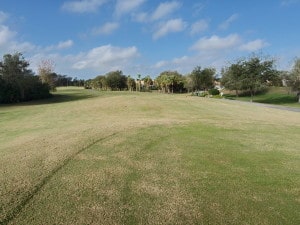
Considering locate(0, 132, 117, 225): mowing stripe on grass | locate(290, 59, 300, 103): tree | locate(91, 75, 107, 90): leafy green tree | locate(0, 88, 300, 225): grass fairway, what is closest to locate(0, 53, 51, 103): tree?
locate(0, 88, 300, 225): grass fairway

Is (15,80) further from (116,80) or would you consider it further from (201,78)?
(116,80)

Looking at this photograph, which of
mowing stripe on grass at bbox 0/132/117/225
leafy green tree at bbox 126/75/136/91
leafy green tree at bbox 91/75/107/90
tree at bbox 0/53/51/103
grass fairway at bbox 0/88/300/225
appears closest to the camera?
mowing stripe on grass at bbox 0/132/117/225

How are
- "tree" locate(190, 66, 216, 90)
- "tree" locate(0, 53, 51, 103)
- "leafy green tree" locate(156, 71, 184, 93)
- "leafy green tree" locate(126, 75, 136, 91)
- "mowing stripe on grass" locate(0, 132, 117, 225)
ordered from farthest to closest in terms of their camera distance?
"leafy green tree" locate(126, 75, 136, 91) < "leafy green tree" locate(156, 71, 184, 93) < "tree" locate(190, 66, 216, 90) < "tree" locate(0, 53, 51, 103) < "mowing stripe on grass" locate(0, 132, 117, 225)

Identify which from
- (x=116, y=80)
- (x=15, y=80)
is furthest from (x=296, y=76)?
(x=116, y=80)

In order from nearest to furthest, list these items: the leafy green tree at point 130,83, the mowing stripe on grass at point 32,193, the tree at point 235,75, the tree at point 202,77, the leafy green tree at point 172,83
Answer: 1. the mowing stripe on grass at point 32,193
2. the tree at point 235,75
3. the tree at point 202,77
4. the leafy green tree at point 172,83
5. the leafy green tree at point 130,83

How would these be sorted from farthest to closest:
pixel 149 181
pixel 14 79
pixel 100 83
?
pixel 100 83, pixel 14 79, pixel 149 181

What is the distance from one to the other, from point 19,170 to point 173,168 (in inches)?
161

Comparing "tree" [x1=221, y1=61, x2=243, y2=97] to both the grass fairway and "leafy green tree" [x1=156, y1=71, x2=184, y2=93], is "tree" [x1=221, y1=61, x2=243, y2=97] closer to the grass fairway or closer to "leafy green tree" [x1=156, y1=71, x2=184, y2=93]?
"leafy green tree" [x1=156, y1=71, x2=184, y2=93]

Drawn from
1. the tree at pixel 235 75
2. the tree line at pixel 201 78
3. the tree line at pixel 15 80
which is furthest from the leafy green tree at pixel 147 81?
the tree line at pixel 15 80

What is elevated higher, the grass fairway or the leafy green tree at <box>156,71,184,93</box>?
the leafy green tree at <box>156,71,184,93</box>

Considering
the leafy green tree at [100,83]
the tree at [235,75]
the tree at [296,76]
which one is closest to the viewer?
the tree at [296,76]

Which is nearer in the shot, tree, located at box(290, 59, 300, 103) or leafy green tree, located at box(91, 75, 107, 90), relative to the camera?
tree, located at box(290, 59, 300, 103)

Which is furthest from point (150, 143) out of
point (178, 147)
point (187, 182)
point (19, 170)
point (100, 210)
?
point (100, 210)

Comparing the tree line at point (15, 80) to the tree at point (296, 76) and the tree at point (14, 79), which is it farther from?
the tree at point (296, 76)
